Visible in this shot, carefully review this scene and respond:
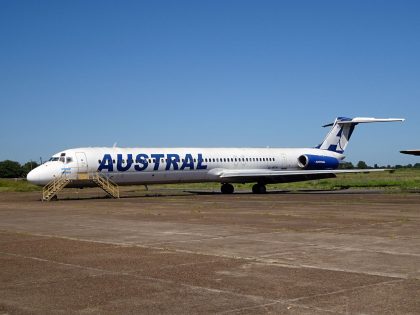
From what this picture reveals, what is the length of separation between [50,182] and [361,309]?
28.1 meters

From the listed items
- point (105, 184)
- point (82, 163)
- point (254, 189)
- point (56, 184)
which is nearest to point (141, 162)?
point (105, 184)

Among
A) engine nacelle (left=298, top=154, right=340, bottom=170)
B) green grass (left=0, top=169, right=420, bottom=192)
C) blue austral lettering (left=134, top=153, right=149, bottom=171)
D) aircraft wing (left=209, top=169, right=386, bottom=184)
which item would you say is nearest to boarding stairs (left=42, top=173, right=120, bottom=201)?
blue austral lettering (left=134, top=153, right=149, bottom=171)

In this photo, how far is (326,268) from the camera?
8555 millimetres

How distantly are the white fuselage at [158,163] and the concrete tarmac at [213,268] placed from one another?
55.5 ft

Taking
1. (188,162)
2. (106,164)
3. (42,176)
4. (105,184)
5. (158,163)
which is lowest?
(105,184)

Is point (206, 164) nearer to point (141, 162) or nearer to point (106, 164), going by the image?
point (141, 162)

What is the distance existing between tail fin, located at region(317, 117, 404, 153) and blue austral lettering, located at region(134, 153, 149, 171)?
16.4 meters

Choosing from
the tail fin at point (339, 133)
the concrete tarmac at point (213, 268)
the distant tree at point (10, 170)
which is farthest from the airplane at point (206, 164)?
the distant tree at point (10, 170)

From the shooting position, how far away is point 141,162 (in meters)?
34.5

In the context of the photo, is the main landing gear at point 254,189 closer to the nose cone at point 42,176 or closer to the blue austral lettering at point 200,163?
the blue austral lettering at point 200,163

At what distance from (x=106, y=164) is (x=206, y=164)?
24.5 ft

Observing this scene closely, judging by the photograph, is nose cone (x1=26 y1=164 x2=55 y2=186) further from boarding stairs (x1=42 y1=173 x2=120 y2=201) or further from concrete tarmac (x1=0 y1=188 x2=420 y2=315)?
concrete tarmac (x1=0 y1=188 x2=420 y2=315)

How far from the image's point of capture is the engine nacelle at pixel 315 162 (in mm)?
42688

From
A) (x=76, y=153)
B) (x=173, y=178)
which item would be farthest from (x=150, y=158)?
(x=76, y=153)
